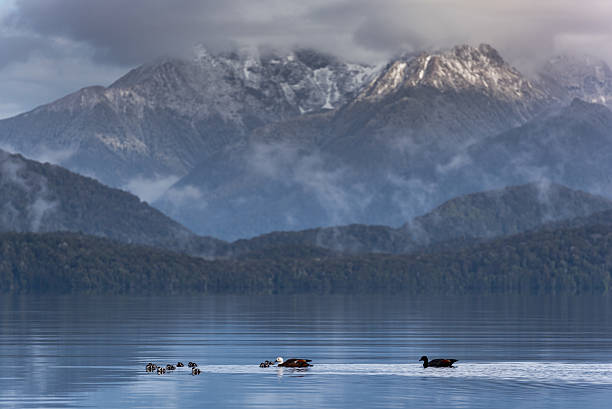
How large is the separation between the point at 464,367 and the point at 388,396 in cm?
2077

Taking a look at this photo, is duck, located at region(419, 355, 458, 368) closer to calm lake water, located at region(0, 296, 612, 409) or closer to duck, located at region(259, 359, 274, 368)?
calm lake water, located at region(0, 296, 612, 409)

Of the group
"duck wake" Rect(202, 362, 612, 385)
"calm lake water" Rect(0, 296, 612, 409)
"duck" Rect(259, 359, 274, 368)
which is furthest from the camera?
"duck" Rect(259, 359, 274, 368)

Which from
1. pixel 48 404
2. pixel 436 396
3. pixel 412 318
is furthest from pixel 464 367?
pixel 412 318

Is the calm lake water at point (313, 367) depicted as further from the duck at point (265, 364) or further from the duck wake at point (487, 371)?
the duck at point (265, 364)

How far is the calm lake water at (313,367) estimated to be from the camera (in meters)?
78.3

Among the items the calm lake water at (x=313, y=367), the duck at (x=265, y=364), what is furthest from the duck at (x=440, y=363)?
the duck at (x=265, y=364)

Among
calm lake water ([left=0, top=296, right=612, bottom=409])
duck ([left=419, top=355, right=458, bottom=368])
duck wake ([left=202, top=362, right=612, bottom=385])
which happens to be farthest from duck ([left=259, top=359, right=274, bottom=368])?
duck ([left=419, top=355, right=458, bottom=368])

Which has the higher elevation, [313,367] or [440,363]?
[440,363]

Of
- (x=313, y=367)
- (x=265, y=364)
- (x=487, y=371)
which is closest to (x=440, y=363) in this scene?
(x=487, y=371)

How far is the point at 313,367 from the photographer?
9931 centimetres

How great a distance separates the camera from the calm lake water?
7831 cm

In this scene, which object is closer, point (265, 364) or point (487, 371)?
point (487, 371)

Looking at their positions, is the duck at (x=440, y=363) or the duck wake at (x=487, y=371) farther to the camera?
the duck at (x=440, y=363)

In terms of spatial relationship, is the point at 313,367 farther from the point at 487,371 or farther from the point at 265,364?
the point at 487,371
